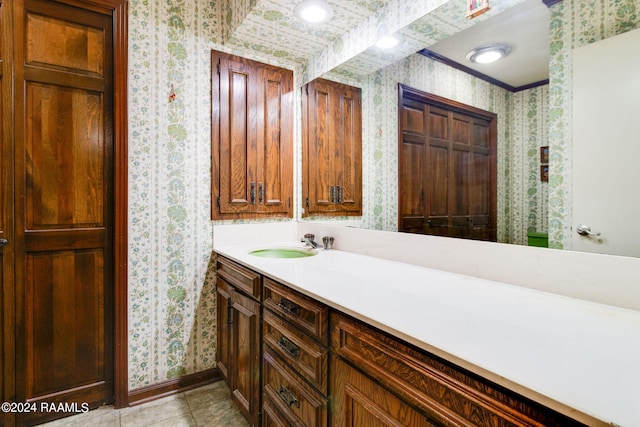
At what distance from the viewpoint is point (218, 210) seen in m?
2.05

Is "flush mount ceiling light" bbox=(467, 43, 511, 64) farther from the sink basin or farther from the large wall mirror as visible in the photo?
the sink basin

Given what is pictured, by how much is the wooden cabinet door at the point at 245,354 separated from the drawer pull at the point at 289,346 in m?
0.22

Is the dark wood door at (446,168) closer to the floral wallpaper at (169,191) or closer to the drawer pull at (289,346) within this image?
the drawer pull at (289,346)

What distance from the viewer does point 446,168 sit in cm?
131

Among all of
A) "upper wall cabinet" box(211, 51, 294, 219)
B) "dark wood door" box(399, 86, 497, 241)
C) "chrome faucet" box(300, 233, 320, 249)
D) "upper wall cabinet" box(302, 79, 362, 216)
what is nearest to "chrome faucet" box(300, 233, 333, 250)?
"chrome faucet" box(300, 233, 320, 249)

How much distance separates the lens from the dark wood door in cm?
117

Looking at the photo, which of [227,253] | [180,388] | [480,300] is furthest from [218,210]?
[480,300]

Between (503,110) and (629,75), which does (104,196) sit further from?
(629,75)

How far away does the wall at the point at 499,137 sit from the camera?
40.1 inches

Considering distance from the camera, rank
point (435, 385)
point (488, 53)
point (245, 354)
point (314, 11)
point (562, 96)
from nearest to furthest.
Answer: point (435, 385) → point (562, 96) → point (488, 53) → point (245, 354) → point (314, 11)

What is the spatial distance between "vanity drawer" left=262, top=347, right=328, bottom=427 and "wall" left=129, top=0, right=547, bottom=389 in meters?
0.84

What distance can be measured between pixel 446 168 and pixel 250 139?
135cm

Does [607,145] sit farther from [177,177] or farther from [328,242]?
[177,177]

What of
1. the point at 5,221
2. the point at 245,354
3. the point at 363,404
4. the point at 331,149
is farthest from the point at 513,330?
the point at 5,221
